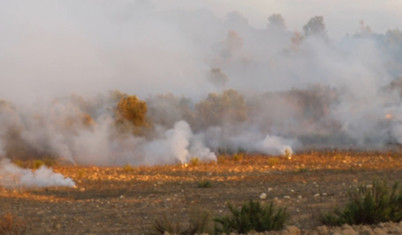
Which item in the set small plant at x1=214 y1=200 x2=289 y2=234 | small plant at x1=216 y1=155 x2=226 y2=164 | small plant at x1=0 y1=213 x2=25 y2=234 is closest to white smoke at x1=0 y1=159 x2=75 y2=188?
small plant at x1=216 y1=155 x2=226 y2=164

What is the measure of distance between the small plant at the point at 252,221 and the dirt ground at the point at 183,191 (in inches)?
33.8

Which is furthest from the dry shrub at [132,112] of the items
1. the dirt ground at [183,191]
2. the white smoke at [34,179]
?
the white smoke at [34,179]

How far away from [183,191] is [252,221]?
9.06m

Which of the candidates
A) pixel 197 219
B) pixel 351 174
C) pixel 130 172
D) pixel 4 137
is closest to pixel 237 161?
pixel 130 172

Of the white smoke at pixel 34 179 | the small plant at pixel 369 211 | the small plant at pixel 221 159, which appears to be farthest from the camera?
the small plant at pixel 221 159

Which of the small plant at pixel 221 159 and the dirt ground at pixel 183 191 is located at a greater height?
the small plant at pixel 221 159

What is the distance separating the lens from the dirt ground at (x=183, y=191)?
1345 cm

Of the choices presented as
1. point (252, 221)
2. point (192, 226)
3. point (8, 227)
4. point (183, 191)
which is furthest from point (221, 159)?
point (192, 226)

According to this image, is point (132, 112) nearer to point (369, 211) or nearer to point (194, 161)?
point (194, 161)

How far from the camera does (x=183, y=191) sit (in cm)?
1911

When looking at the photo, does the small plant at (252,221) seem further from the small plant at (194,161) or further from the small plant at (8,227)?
the small plant at (194,161)

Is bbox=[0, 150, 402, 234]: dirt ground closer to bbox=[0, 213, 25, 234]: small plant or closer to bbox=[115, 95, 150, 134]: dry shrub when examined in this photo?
bbox=[0, 213, 25, 234]: small plant

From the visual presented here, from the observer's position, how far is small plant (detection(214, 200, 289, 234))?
1009cm

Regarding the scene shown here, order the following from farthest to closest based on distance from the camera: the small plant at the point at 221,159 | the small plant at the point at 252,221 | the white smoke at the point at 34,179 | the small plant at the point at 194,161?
the small plant at the point at 221,159, the small plant at the point at 194,161, the white smoke at the point at 34,179, the small plant at the point at 252,221
